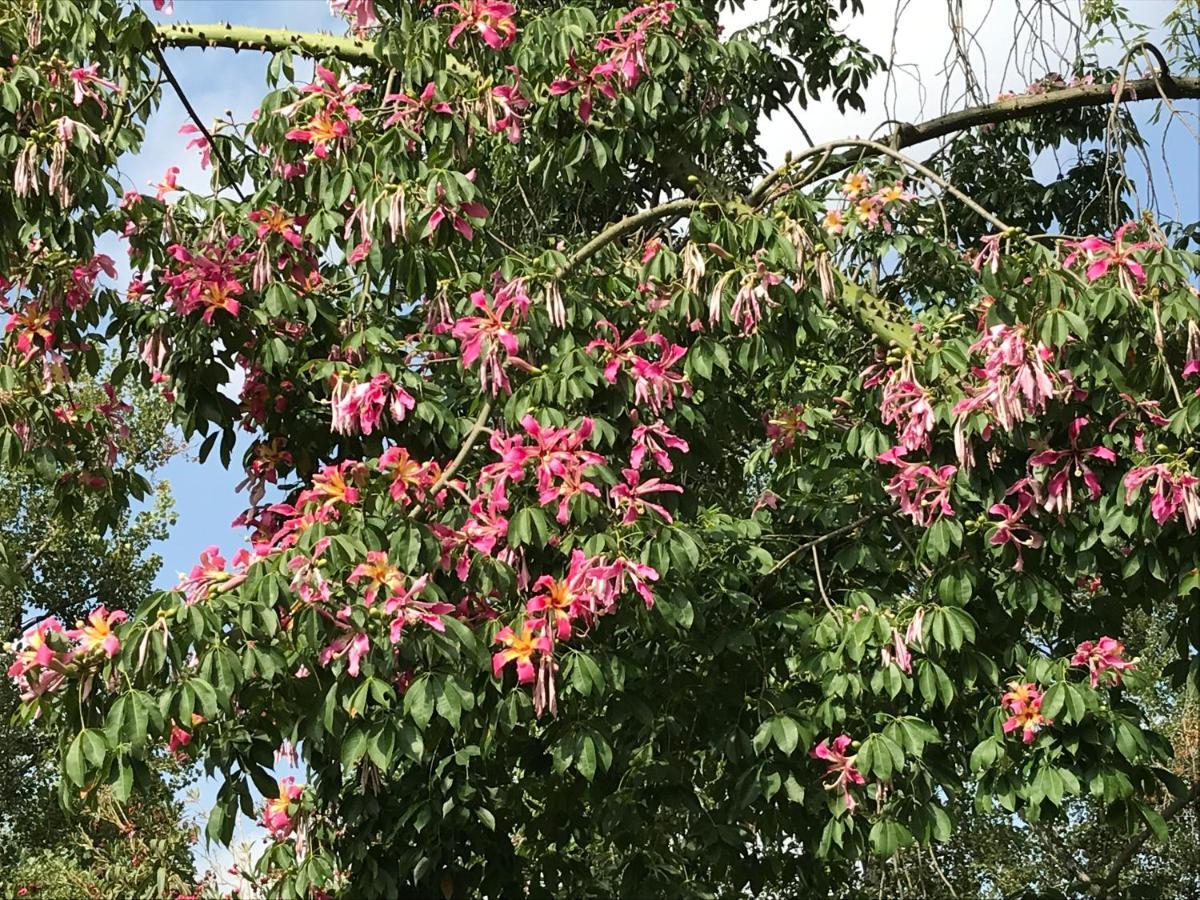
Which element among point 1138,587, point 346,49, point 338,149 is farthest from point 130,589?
point 1138,587

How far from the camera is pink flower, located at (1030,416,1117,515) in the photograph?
3555mm

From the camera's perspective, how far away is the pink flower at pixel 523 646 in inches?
124

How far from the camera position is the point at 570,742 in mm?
3383

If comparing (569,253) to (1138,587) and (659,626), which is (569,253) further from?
(1138,587)

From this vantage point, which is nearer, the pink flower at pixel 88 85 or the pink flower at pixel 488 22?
the pink flower at pixel 88 85

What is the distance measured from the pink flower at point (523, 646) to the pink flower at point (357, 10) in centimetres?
217

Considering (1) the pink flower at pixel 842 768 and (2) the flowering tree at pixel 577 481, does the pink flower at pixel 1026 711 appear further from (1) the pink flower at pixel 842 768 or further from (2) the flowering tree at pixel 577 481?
(1) the pink flower at pixel 842 768

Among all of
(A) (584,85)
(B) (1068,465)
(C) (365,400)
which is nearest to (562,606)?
(C) (365,400)

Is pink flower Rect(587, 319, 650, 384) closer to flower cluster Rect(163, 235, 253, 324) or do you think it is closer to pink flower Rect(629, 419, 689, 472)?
pink flower Rect(629, 419, 689, 472)

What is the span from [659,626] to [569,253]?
136 cm

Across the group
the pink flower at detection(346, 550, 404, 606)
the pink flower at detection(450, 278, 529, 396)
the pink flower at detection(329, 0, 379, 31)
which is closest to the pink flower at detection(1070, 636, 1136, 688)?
the pink flower at detection(450, 278, 529, 396)

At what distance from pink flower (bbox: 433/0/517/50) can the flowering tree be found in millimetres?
14

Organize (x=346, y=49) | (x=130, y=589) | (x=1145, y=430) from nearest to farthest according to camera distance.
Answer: (x=1145, y=430), (x=346, y=49), (x=130, y=589)

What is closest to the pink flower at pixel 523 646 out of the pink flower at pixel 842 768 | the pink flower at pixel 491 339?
the pink flower at pixel 491 339
